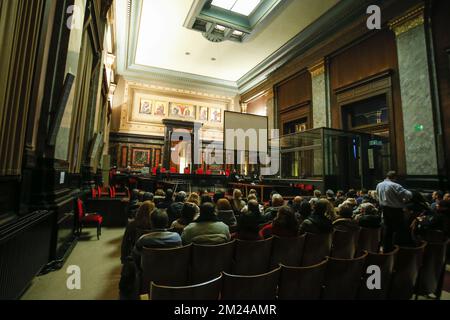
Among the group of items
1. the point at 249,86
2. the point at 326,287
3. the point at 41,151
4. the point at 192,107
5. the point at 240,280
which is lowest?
the point at 326,287

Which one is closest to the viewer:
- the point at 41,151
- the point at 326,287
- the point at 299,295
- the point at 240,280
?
the point at 240,280

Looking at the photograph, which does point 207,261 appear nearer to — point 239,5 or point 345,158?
point 345,158

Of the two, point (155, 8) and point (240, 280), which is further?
point (155, 8)

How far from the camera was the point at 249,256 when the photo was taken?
6.86ft

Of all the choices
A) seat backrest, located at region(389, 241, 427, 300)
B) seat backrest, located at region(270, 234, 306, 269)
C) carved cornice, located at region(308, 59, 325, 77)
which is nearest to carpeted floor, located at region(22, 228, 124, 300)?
seat backrest, located at region(270, 234, 306, 269)

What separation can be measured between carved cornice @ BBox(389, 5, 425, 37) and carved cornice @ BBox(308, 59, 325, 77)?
233cm

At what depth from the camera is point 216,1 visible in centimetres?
740

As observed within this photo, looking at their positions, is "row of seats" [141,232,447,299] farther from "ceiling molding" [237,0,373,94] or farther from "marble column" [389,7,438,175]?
"ceiling molding" [237,0,373,94]

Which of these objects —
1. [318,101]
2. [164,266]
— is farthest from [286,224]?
[318,101]

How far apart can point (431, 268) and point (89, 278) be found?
11.5 ft

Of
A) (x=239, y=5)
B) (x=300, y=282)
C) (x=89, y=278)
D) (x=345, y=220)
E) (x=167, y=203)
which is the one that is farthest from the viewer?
(x=239, y=5)

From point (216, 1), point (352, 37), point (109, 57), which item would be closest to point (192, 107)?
point (109, 57)
